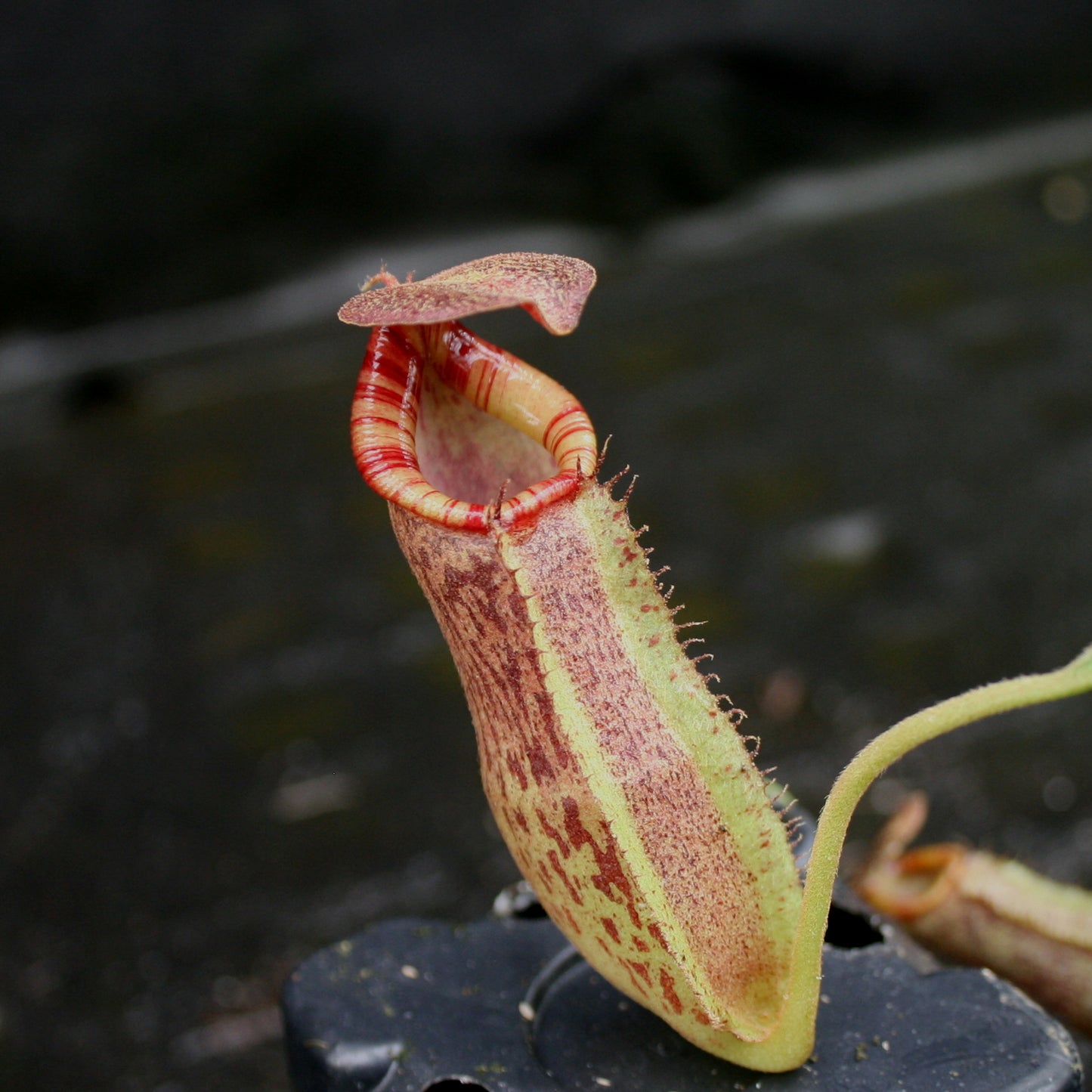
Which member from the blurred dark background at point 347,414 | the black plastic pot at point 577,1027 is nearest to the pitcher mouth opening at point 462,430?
the black plastic pot at point 577,1027

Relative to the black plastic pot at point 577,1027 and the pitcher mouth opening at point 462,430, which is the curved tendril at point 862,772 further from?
the pitcher mouth opening at point 462,430

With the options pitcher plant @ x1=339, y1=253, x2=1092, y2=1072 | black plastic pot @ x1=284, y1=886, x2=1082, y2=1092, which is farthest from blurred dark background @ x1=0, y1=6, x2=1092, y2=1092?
pitcher plant @ x1=339, y1=253, x2=1092, y2=1072

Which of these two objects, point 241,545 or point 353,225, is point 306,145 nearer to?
point 353,225

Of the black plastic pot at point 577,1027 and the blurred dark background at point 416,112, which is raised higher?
the blurred dark background at point 416,112

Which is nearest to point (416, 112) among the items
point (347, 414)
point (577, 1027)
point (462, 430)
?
point (347, 414)

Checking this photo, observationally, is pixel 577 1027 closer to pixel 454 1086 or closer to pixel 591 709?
pixel 454 1086

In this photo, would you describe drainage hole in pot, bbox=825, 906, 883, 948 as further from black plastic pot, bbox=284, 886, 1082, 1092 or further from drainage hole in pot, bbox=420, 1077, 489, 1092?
drainage hole in pot, bbox=420, 1077, 489, 1092

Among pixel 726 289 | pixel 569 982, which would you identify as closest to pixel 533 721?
pixel 569 982
